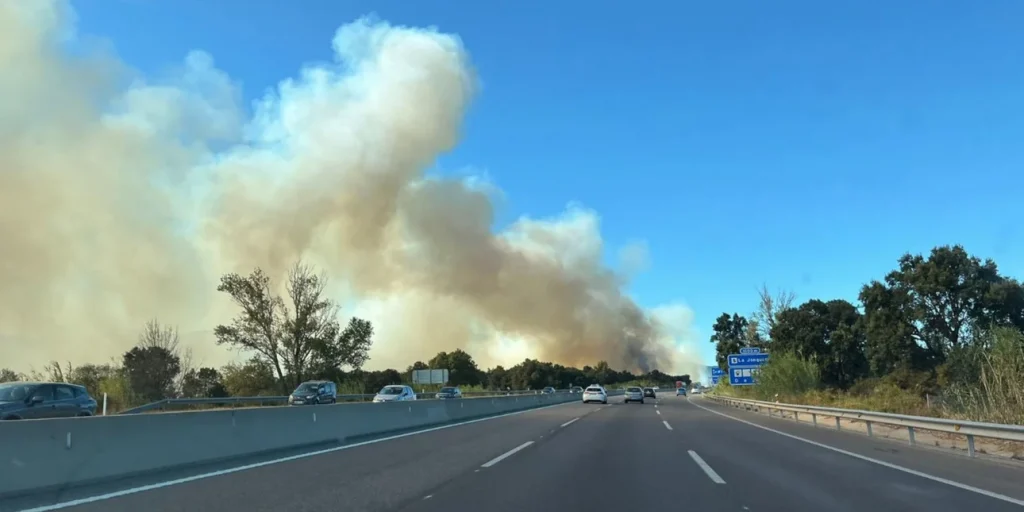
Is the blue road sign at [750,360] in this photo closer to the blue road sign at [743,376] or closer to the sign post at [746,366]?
the sign post at [746,366]

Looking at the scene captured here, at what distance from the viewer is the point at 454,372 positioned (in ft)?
507

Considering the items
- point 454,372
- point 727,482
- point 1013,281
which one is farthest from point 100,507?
point 454,372

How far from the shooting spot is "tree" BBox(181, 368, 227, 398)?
175 ft

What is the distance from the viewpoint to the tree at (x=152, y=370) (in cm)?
4559

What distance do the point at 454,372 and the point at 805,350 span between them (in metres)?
88.2

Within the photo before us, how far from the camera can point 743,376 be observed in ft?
157

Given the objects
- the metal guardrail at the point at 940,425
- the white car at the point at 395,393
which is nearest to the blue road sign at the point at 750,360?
the metal guardrail at the point at 940,425

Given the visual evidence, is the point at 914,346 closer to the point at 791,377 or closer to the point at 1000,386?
the point at 791,377

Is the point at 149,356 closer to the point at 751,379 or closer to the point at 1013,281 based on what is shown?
the point at 751,379

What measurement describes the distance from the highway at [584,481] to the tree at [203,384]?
42067 mm

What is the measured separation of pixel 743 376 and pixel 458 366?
114021 millimetres

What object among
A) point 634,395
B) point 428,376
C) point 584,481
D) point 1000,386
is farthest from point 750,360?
point 584,481

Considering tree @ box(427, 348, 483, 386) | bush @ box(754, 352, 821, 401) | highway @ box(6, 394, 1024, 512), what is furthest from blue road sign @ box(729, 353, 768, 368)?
tree @ box(427, 348, 483, 386)

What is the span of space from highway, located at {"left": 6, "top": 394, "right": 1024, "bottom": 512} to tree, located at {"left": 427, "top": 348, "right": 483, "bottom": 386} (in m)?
140
